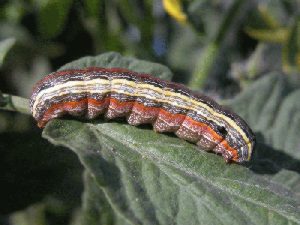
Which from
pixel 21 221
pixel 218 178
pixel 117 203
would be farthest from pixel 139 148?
pixel 21 221

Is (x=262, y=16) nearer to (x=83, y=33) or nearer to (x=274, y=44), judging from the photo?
(x=274, y=44)

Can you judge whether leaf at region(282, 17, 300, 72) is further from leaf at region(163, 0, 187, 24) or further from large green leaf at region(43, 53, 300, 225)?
large green leaf at region(43, 53, 300, 225)

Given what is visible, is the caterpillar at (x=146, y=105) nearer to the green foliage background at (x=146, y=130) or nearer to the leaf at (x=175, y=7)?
the green foliage background at (x=146, y=130)

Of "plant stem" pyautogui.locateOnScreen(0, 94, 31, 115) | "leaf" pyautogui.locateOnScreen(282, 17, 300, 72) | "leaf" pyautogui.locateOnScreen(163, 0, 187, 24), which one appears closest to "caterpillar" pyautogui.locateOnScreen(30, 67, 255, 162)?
"plant stem" pyautogui.locateOnScreen(0, 94, 31, 115)

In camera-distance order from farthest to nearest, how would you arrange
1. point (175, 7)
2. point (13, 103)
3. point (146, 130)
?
1. point (175, 7)
2. point (146, 130)
3. point (13, 103)

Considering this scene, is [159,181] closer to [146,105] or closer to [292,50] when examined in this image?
[146,105]

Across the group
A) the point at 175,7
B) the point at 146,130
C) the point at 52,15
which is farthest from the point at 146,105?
the point at 52,15

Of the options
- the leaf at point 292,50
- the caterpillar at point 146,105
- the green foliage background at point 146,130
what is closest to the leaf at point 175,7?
the green foliage background at point 146,130
